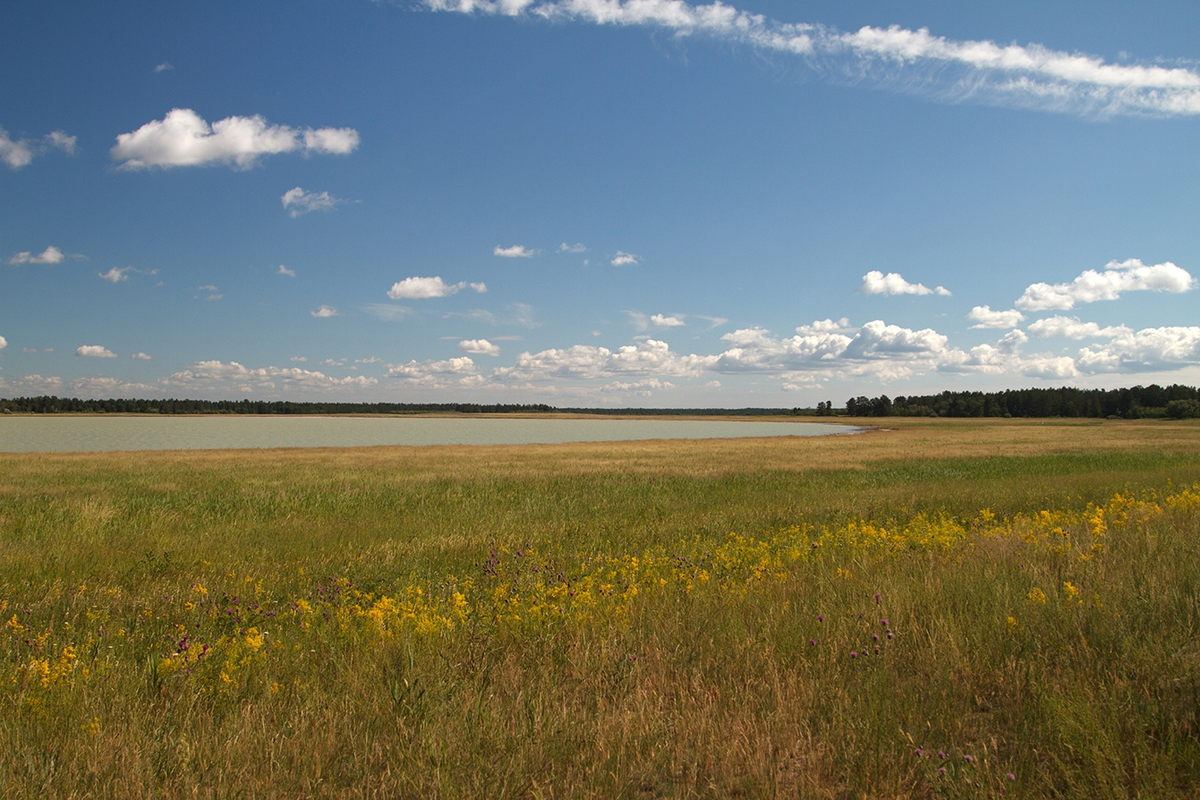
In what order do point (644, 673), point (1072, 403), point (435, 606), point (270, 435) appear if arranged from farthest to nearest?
point (1072, 403)
point (270, 435)
point (435, 606)
point (644, 673)

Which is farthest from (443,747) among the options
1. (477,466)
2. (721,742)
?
(477,466)

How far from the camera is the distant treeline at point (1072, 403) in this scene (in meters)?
133

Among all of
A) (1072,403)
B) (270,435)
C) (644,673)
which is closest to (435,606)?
(644,673)

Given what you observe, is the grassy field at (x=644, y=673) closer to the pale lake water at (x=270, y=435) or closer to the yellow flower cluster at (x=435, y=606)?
the yellow flower cluster at (x=435, y=606)

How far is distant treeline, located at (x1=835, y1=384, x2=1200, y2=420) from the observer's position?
133 metres

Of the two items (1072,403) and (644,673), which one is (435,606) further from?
(1072,403)

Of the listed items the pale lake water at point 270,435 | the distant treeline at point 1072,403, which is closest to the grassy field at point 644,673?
the pale lake water at point 270,435

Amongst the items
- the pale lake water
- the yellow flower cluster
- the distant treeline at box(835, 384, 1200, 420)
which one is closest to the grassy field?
the yellow flower cluster

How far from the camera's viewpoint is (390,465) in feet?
118

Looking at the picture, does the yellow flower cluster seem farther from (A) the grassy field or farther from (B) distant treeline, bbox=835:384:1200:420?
(B) distant treeline, bbox=835:384:1200:420

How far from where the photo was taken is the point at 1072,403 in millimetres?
158750

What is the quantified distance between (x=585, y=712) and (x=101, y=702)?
10.8ft

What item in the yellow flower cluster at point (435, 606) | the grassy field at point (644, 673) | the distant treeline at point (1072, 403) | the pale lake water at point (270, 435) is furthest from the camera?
the distant treeline at point (1072, 403)

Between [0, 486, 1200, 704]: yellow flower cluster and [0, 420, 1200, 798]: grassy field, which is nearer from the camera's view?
[0, 420, 1200, 798]: grassy field
